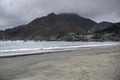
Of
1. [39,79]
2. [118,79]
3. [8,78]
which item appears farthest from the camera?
[8,78]

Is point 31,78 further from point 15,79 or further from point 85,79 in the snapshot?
point 85,79

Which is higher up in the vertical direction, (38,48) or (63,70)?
(38,48)

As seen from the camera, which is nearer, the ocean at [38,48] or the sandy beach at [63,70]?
the sandy beach at [63,70]

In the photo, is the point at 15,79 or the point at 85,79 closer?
the point at 85,79

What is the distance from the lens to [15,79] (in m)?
11.3

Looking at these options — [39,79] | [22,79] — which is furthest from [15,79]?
[39,79]

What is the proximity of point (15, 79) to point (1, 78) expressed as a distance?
1.17 metres

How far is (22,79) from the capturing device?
11086mm

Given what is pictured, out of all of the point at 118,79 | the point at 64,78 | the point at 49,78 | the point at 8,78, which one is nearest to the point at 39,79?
the point at 49,78

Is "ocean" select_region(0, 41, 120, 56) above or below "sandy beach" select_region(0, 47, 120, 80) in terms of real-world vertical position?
above

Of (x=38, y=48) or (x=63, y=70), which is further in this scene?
(x=38, y=48)

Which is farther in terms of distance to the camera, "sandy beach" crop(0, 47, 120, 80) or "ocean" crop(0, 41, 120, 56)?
"ocean" crop(0, 41, 120, 56)

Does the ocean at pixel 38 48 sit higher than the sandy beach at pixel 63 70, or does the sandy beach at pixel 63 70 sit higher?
the ocean at pixel 38 48

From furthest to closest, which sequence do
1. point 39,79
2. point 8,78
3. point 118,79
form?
point 8,78, point 39,79, point 118,79
